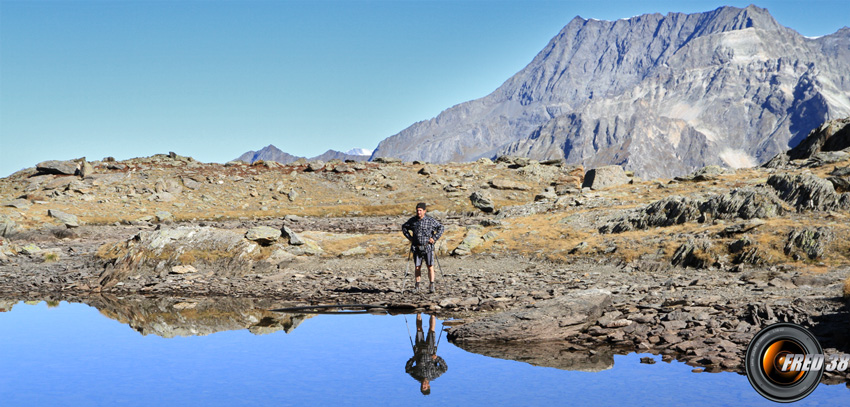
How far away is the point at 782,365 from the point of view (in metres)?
11.4

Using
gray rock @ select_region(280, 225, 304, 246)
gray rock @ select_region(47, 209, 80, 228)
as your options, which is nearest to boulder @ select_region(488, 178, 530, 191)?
gray rock @ select_region(47, 209, 80, 228)

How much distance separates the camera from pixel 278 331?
58.0 feet

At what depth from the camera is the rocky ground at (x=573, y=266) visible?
15.3m

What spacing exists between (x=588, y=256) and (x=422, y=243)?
9.91 metres

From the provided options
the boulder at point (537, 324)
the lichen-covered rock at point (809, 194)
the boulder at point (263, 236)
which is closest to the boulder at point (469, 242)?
the boulder at point (263, 236)

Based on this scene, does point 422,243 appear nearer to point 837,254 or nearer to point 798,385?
point 798,385

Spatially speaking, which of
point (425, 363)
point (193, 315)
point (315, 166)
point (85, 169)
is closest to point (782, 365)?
point (425, 363)

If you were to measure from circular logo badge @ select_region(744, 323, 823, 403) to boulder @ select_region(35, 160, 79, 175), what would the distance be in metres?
81.0

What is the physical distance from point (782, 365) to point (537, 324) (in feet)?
18.0

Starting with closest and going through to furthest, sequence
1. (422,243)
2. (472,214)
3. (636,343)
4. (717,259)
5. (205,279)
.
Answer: (636,343) < (422,243) < (717,259) < (205,279) < (472,214)

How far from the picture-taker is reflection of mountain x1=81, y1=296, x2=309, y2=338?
18.4 metres

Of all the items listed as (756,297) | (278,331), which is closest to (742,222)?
(756,297)

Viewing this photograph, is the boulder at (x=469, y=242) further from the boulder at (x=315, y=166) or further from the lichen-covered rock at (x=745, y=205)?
the boulder at (x=315, y=166)

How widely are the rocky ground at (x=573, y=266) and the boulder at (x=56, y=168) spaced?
Answer: 27.3 meters
